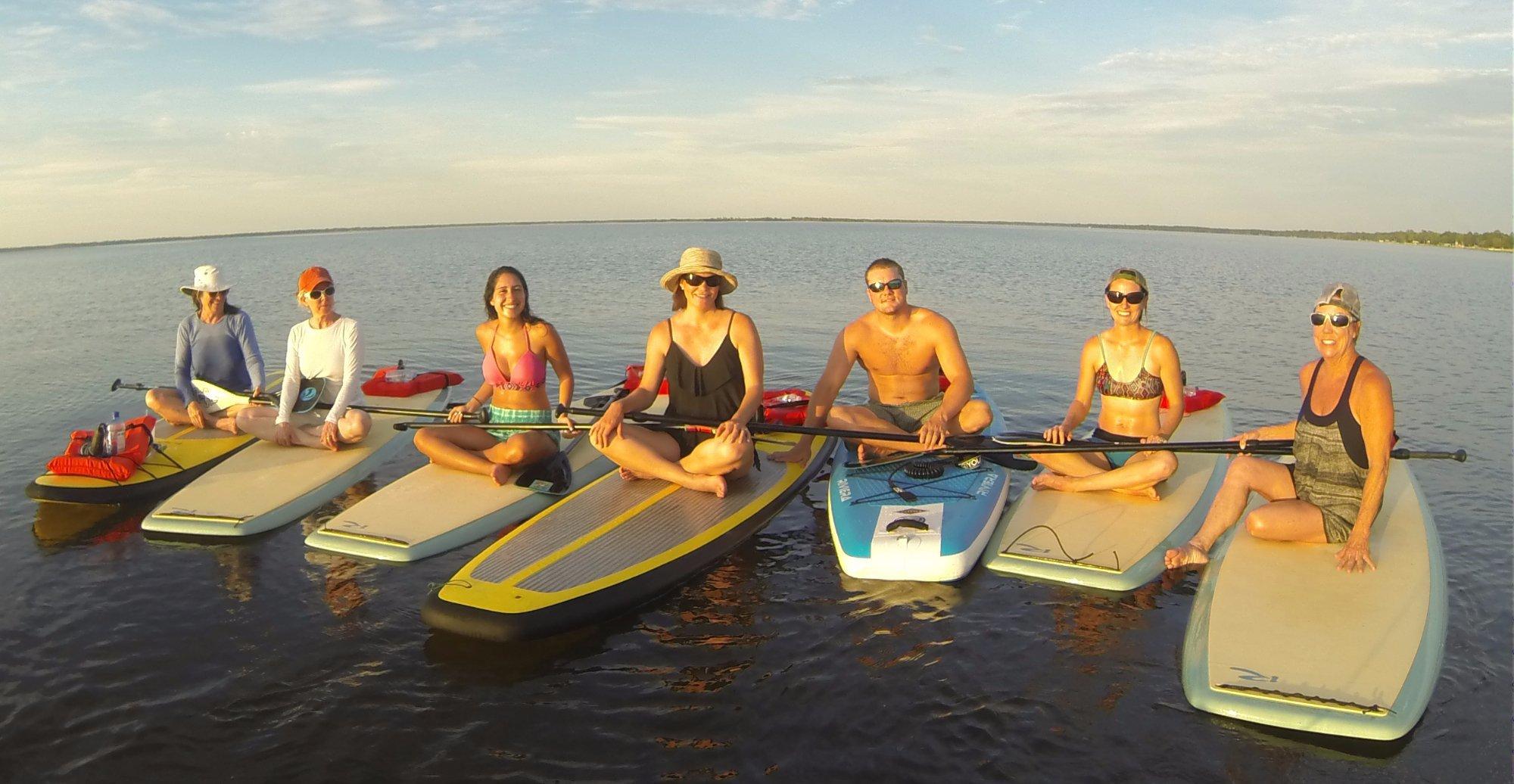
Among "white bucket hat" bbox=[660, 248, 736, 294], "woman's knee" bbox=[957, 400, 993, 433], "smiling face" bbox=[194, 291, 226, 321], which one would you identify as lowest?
"woman's knee" bbox=[957, 400, 993, 433]

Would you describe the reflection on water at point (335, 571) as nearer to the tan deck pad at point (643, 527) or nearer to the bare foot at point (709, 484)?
the tan deck pad at point (643, 527)

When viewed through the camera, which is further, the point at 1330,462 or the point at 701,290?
the point at 701,290

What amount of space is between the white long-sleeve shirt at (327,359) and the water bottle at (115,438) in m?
1.34

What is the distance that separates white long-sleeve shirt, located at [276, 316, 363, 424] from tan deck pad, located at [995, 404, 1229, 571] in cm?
643

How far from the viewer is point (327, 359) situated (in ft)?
29.4

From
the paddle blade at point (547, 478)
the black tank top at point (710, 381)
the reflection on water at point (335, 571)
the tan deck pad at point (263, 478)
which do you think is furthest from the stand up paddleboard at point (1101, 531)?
the tan deck pad at point (263, 478)

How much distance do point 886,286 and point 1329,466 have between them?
11.7 feet

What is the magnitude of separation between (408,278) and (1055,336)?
107ft

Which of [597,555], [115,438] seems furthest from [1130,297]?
[115,438]

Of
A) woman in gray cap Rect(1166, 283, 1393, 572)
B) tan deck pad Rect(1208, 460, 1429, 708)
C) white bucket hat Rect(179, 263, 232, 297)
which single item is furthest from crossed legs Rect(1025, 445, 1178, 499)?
white bucket hat Rect(179, 263, 232, 297)

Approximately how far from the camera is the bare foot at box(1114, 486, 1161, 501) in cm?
742

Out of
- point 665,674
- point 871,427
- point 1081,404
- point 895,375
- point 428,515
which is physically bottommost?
point 665,674

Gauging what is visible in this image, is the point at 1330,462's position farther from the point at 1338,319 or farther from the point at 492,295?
the point at 492,295

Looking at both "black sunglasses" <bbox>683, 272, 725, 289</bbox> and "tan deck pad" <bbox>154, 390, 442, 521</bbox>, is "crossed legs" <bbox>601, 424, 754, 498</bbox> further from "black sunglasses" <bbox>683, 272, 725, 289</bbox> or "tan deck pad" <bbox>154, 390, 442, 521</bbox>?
"tan deck pad" <bbox>154, 390, 442, 521</bbox>
